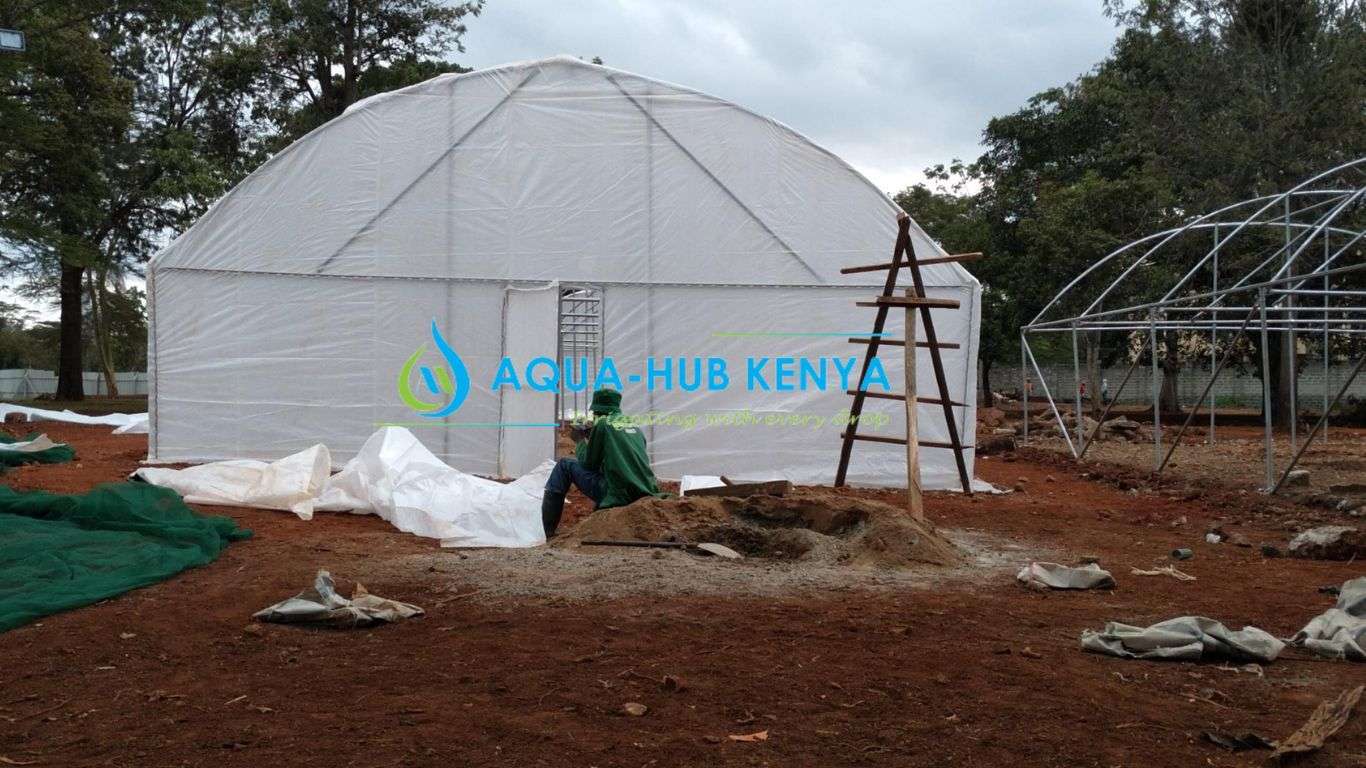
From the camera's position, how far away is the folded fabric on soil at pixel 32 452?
42.1 ft

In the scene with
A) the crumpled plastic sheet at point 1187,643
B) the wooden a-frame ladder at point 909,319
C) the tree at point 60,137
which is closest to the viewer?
the crumpled plastic sheet at point 1187,643

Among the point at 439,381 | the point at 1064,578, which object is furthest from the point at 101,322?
the point at 1064,578

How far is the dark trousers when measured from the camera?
8.20 meters

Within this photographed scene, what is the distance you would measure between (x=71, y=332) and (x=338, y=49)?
9661 mm

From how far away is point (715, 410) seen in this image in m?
12.3

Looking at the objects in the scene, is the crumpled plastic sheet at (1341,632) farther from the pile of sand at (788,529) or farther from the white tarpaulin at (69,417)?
the white tarpaulin at (69,417)

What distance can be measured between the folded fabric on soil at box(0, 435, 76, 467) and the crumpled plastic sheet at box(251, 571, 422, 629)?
8.98 m

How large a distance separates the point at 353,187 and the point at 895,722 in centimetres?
997

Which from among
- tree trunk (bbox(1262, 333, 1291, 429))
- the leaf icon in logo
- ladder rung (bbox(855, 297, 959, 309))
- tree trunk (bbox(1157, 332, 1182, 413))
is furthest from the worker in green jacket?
tree trunk (bbox(1157, 332, 1182, 413))

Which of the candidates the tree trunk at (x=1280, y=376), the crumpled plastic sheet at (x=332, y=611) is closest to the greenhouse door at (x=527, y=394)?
the crumpled plastic sheet at (x=332, y=611)

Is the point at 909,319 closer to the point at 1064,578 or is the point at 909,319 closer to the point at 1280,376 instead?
the point at 1064,578

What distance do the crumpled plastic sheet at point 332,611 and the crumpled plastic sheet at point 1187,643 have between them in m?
3.30

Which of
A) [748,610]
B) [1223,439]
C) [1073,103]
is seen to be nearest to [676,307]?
[748,610]

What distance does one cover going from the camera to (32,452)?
13203 millimetres
